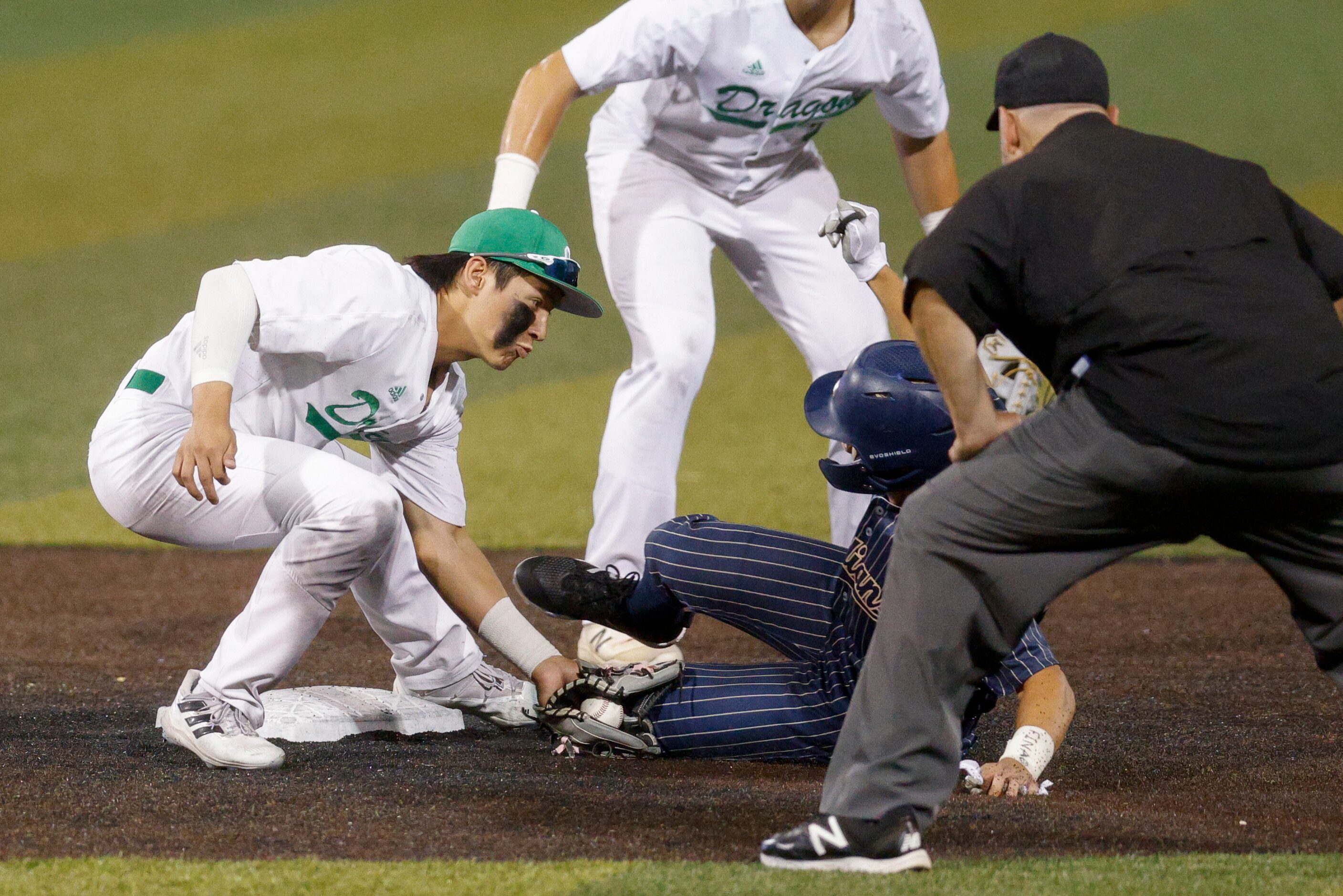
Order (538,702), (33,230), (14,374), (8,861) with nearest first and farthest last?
(8,861)
(538,702)
(14,374)
(33,230)

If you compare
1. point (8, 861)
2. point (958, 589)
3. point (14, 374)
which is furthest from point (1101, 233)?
point (14, 374)

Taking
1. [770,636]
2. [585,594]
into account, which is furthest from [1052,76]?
[585,594]

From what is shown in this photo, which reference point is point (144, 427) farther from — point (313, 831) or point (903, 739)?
point (903, 739)

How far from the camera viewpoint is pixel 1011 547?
8.34 feet

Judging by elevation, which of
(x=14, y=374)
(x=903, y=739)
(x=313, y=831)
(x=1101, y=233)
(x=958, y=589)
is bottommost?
(x=14, y=374)

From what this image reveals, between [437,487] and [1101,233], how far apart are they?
203 cm

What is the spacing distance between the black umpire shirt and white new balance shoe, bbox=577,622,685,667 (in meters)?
1.97

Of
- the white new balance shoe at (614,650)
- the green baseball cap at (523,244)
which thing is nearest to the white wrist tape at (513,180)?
the green baseball cap at (523,244)

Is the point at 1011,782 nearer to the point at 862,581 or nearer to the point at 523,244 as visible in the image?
the point at 862,581

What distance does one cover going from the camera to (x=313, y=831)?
287 centimetres

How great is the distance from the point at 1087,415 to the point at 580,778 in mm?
1457

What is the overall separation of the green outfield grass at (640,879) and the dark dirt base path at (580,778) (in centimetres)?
11

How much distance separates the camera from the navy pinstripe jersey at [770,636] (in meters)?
3.51

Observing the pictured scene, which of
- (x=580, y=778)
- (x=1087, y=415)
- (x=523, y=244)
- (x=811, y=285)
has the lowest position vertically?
(x=580, y=778)
